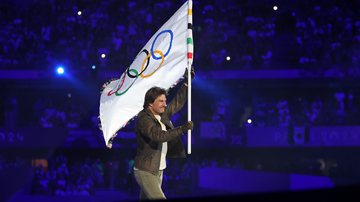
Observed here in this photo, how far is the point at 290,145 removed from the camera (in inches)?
719

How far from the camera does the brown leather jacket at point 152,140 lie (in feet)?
16.3

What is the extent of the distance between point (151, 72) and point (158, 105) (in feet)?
2.82

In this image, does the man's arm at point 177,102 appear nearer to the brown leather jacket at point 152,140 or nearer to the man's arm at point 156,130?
the brown leather jacket at point 152,140

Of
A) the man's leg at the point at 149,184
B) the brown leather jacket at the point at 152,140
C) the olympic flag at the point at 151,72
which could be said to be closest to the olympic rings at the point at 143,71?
the olympic flag at the point at 151,72

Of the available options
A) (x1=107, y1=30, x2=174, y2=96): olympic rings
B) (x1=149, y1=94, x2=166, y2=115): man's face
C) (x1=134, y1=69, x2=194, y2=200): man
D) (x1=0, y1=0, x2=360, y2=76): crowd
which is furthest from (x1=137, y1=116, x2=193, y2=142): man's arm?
(x1=0, y1=0, x2=360, y2=76): crowd

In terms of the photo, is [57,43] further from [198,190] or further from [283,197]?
[283,197]

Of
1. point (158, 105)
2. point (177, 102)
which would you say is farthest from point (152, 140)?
point (177, 102)

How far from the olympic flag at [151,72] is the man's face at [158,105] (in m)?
0.52

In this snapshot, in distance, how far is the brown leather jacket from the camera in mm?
4977

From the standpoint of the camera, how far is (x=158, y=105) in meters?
5.27

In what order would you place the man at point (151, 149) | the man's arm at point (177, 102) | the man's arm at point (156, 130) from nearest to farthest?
the man's arm at point (156, 130) → the man at point (151, 149) → the man's arm at point (177, 102)

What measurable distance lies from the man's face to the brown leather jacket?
0.05 metres

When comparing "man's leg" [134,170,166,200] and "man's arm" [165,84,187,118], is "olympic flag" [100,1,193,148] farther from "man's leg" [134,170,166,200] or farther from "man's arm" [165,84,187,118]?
"man's leg" [134,170,166,200]

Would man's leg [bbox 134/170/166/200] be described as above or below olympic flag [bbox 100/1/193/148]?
below
